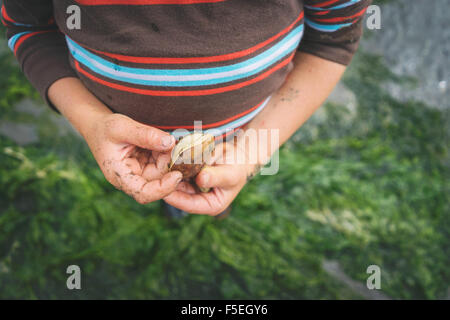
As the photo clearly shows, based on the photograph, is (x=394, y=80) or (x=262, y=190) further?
(x=394, y=80)

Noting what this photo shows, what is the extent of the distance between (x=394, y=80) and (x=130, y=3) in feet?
7.87

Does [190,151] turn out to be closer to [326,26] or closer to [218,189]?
[218,189]

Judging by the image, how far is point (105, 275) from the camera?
1.35 meters

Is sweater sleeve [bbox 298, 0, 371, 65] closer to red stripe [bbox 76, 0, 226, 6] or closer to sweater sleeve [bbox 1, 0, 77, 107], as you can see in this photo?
red stripe [bbox 76, 0, 226, 6]

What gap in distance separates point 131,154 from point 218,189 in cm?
22

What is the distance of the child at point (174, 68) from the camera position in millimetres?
526

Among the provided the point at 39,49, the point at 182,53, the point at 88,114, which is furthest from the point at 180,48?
the point at 39,49

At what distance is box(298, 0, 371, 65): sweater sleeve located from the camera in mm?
600

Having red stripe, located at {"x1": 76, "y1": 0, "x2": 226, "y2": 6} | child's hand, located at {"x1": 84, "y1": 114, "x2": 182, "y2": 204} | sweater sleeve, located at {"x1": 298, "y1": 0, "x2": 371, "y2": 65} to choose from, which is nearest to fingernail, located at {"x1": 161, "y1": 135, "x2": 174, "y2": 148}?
child's hand, located at {"x1": 84, "y1": 114, "x2": 182, "y2": 204}

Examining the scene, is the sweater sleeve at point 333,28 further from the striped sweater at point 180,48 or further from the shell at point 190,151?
the shell at point 190,151

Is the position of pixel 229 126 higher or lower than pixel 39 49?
lower

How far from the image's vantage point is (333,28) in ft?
2.13
